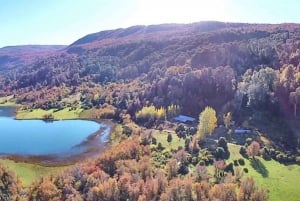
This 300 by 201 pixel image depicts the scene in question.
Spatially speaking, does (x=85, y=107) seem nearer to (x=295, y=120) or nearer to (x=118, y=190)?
(x=295, y=120)

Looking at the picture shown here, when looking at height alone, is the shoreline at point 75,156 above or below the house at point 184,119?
below

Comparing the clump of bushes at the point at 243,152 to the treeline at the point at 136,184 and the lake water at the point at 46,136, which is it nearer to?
the treeline at the point at 136,184

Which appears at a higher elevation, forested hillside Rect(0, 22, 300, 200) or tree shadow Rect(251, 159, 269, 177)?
forested hillside Rect(0, 22, 300, 200)

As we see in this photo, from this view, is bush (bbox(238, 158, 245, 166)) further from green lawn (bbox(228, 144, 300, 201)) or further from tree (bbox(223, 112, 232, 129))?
tree (bbox(223, 112, 232, 129))

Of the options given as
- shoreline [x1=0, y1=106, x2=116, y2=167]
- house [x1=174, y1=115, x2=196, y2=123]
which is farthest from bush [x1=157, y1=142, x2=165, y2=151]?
house [x1=174, y1=115, x2=196, y2=123]

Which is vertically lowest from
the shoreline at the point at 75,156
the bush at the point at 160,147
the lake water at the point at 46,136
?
the lake water at the point at 46,136

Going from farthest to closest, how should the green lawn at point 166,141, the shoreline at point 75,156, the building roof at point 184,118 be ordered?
the building roof at point 184,118
the shoreline at point 75,156
the green lawn at point 166,141

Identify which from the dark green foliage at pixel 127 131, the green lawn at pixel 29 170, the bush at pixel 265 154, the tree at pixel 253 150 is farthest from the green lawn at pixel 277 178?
the green lawn at pixel 29 170
